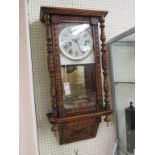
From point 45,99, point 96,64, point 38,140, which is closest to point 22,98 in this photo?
point 45,99

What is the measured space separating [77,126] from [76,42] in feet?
1.93

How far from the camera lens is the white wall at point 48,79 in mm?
1216

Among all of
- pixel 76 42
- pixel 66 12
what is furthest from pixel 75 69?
pixel 66 12

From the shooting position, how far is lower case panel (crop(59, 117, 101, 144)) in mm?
1199

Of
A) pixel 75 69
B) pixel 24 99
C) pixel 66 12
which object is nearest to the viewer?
pixel 24 99

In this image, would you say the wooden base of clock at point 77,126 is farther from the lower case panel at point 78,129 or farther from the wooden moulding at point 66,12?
the wooden moulding at point 66,12

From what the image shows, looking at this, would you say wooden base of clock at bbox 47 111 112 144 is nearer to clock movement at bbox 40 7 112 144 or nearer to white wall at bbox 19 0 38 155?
clock movement at bbox 40 7 112 144

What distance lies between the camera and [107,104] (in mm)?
1255

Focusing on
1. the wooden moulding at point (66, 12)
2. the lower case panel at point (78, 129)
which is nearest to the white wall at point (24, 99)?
the wooden moulding at point (66, 12)

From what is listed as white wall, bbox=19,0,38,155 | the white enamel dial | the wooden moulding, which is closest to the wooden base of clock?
white wall, bbox=19,0,38,155

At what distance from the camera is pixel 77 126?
123 centimetres

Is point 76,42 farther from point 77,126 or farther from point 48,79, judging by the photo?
point 77,126

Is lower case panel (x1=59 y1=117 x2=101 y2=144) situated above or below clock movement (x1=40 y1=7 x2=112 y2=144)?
below
